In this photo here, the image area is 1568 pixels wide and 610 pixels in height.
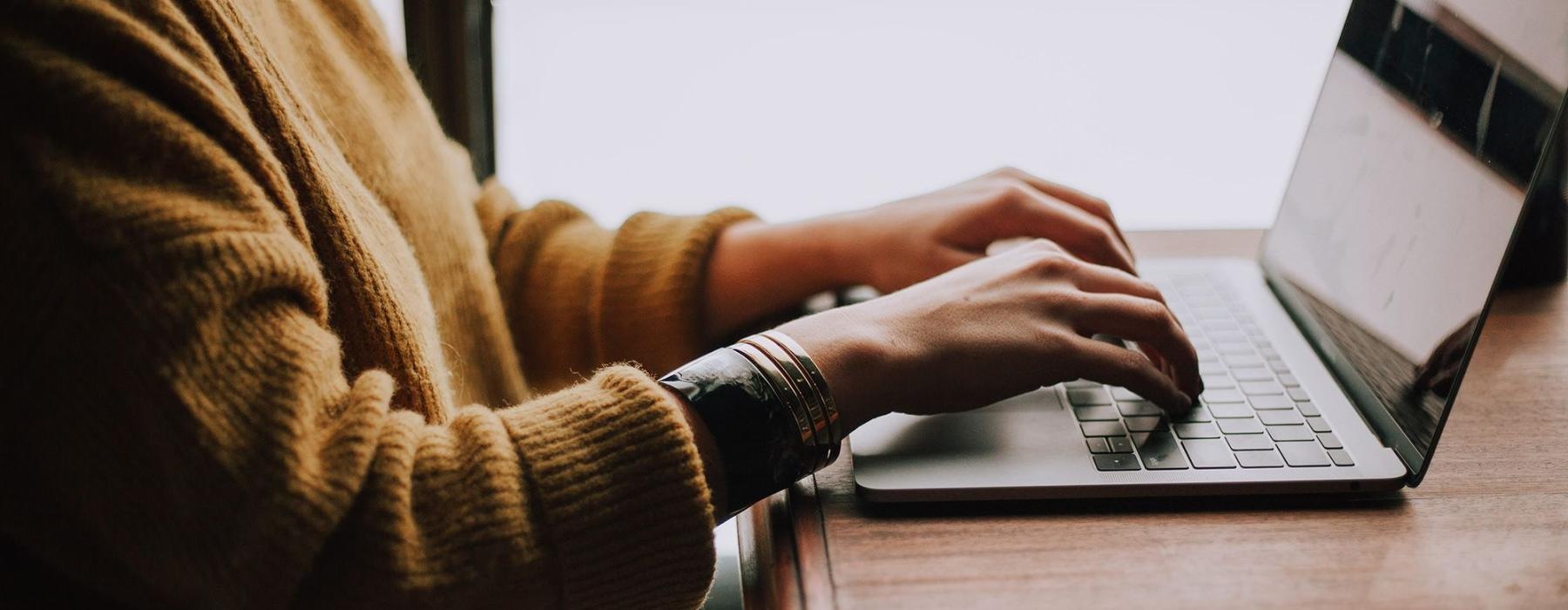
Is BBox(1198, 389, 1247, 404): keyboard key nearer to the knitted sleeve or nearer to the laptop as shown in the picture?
the laptop

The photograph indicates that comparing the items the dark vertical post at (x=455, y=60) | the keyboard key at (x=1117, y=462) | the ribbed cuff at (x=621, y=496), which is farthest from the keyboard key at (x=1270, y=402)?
the dark vertical post at (x=455, y=60)

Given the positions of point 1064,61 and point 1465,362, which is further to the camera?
point 1064,61

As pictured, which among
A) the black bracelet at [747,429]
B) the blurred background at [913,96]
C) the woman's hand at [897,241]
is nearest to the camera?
the black bracelet at [747,429]

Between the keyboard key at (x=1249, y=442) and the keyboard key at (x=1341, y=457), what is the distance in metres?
0.03

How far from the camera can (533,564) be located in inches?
18.8

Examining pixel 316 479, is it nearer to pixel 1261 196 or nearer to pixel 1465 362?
pixel 1465 362

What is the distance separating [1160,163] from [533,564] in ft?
3.60

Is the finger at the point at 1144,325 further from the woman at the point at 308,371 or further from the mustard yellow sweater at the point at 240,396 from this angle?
the mustard yellow sweater at the point at 240,396

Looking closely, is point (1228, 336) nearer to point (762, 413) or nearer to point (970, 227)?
point (970, 227)

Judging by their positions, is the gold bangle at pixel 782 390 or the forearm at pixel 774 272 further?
the forearm at pixel 774 272

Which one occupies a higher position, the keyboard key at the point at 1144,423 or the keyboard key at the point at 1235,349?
the keyboard key at the point at 1235,349

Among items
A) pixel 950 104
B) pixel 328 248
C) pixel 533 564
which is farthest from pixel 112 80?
pixel 950 104

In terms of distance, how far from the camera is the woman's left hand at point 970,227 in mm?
735

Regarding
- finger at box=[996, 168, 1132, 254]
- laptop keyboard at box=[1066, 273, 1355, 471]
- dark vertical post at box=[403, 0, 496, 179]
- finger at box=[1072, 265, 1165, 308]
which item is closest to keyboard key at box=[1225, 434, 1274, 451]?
laptop keyboard at box=[1066, 273, 1355, 471]
